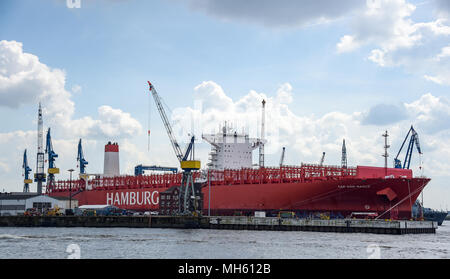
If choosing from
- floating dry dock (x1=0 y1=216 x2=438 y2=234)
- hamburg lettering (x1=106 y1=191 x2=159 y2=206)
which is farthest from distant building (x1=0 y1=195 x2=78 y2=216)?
hamburg lettering (x1=106 y1=191 x2=159 y2=206)

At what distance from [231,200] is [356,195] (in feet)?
74.5

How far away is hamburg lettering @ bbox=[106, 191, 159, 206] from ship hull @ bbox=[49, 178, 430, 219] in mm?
16195

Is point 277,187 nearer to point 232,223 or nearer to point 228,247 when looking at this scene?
point 232,223

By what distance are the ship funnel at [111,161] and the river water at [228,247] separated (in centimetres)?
7166

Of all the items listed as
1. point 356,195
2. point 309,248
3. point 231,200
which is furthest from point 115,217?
point 309,248

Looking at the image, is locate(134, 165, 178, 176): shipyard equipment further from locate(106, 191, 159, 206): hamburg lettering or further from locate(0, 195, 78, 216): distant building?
locate(0, 195, 78, 216): distant building

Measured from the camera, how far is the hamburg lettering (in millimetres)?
109588

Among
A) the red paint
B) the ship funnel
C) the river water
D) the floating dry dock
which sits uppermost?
the ship funnel

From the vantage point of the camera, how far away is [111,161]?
443 ft

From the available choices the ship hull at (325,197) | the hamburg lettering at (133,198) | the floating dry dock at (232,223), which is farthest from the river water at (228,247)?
the hamburg lettering at (133,198)

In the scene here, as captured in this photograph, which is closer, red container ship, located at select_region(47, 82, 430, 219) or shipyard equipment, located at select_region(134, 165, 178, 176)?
red container ship, located at select_region(47, 82, 430, 219)

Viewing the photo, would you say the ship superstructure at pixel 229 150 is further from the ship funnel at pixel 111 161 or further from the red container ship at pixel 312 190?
the ship funnel at pixel 111 161

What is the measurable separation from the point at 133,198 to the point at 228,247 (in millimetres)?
67419
